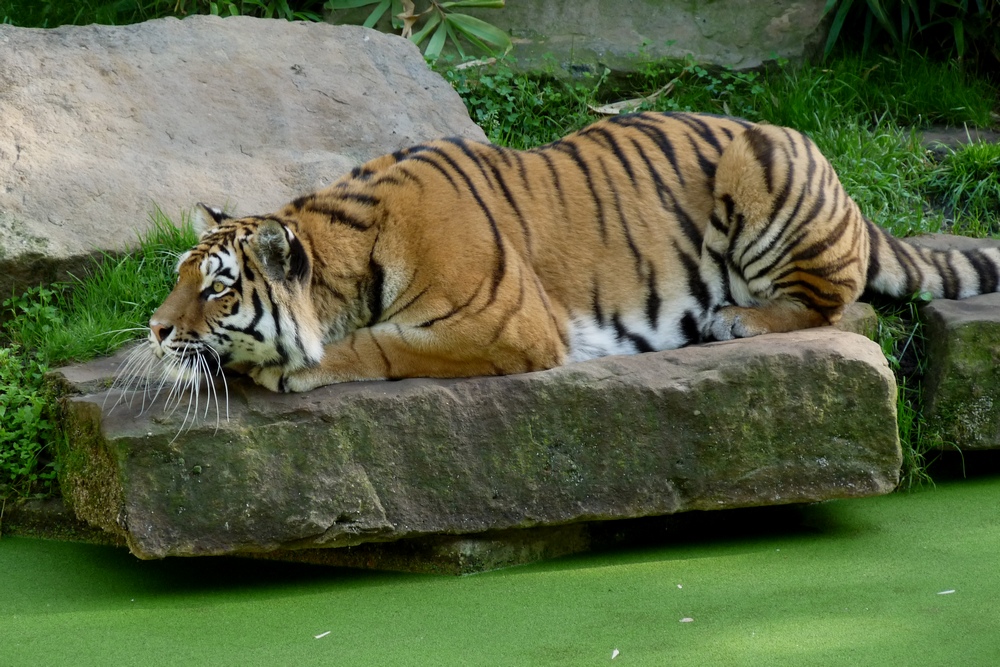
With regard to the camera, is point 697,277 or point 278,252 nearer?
point 278,252

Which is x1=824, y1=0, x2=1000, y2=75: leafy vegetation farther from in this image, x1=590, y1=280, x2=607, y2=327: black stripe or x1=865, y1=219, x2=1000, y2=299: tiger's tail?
x1=590, y1=280, x2=607, y2=327: black stripe

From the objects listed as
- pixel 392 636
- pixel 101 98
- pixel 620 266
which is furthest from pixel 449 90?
pixel 392 636

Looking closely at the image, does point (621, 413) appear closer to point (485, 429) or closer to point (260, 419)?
point (485, 429)

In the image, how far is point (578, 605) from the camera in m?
3.62

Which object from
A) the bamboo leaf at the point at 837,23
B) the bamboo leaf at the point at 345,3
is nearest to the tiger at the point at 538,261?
the bamboo leaf at the point at 837,23

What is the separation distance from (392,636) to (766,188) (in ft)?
7.92

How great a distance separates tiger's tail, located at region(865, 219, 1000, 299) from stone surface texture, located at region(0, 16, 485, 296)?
2239 mm

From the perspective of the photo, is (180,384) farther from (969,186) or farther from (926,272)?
(969,186)

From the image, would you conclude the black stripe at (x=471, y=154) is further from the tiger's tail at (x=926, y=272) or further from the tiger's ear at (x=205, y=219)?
the tiger's tail at (x=926, y=272)

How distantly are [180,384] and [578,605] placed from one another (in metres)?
1.55

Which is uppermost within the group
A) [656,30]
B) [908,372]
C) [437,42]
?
[656,30]

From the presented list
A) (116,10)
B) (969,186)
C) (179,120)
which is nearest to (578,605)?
(179,120)

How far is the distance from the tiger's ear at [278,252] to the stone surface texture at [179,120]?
5.00ft

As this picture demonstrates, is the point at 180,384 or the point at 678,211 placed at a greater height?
the point at 678,211
